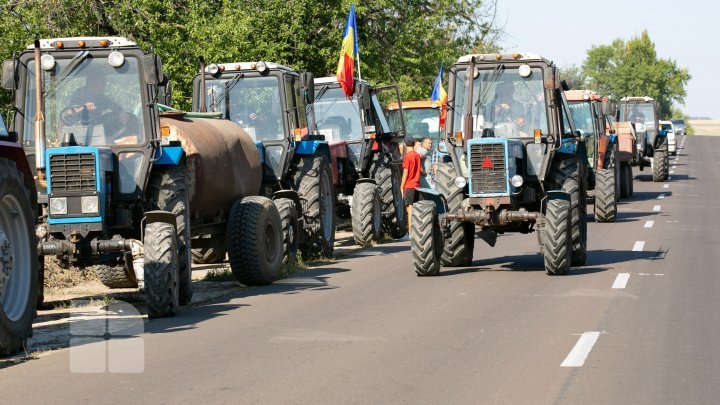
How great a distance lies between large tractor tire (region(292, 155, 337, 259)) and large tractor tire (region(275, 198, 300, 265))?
1076mm

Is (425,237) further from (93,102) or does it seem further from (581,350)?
(581,350)

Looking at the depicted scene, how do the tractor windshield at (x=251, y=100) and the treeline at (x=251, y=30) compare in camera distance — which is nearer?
the tractor windshield at (x=251, y=100)

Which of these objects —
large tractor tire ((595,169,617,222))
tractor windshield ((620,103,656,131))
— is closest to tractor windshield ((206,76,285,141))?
large tractor tire ((595,169,617,222))

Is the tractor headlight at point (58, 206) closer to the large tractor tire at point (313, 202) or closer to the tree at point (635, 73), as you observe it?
the large tractor tire at point (313, 202)

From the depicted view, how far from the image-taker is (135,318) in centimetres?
1184

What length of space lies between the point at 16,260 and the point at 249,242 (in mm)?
4533

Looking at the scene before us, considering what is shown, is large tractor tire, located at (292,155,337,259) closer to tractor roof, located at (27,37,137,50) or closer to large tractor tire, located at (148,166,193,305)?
large tractor tire, located at (148,166,193,305)

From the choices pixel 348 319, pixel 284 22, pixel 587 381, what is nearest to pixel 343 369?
pixel 587 381

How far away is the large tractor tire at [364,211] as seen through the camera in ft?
66.1

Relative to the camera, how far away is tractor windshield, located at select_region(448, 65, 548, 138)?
53.6 ft

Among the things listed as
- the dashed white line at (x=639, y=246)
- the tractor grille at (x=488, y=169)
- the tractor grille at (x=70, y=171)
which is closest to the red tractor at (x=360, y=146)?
the dashed white line at (x=639, y=246)

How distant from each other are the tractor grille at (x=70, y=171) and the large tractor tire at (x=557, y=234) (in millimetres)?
5893

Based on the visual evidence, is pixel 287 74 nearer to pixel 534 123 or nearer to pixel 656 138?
pixel 534 123

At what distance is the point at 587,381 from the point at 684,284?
6464 millimetres
